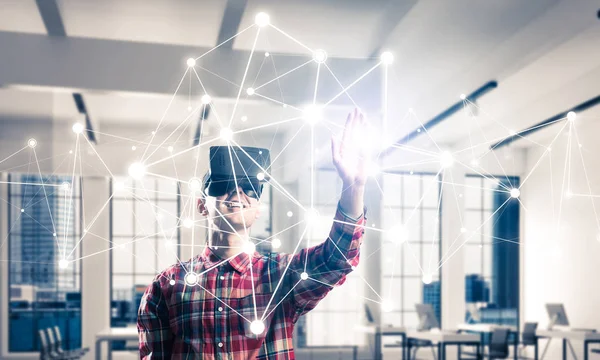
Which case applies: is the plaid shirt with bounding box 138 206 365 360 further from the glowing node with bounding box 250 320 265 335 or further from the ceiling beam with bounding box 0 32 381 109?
the ceiling beam with bounding box 0 32 381 109

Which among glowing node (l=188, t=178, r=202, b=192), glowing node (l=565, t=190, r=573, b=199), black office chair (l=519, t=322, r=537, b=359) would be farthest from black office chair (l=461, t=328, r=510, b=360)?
glowing node (l=188, t=178, r=202, b=192)

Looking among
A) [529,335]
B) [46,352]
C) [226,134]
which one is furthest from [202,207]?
[529,335]

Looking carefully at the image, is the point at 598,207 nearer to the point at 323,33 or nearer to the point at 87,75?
the point at 323,33

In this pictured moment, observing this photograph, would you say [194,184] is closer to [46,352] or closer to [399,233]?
[399,233]

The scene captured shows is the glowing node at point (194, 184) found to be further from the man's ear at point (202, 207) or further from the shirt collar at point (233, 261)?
the shirt collar at point (233, 261)

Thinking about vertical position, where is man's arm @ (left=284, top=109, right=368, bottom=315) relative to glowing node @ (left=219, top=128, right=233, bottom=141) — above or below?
below

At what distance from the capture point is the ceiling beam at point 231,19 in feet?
11.6

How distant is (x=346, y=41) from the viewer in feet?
13.6

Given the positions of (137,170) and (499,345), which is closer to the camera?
(137,170)

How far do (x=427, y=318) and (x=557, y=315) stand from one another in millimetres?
1504

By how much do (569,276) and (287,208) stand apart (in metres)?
4.84

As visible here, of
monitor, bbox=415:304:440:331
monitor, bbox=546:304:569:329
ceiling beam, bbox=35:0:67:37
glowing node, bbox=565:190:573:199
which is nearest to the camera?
ceiling beam, bbox=35:0:67:37

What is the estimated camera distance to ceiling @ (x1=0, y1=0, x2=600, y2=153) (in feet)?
11.9

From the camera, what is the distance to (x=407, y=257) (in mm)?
10047
